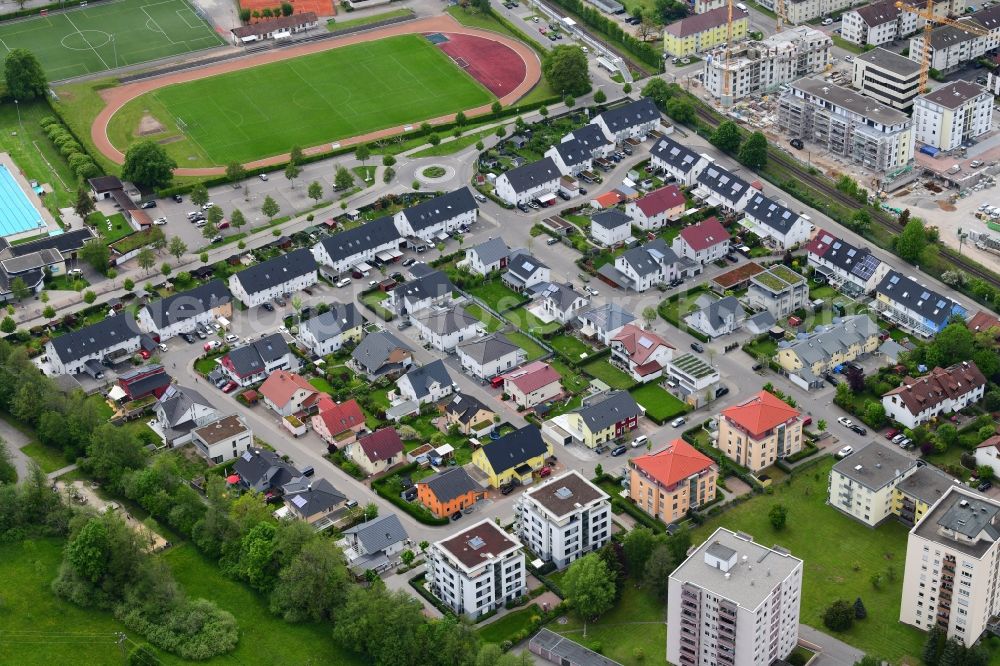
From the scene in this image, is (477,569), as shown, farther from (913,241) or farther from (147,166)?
(147,166)

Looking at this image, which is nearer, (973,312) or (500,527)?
(500,527)

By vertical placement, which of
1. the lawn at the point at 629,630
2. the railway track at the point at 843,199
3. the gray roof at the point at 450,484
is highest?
the gray roof at the point at 450,484

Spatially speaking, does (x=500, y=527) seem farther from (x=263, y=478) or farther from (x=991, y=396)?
(x=991, y=396)

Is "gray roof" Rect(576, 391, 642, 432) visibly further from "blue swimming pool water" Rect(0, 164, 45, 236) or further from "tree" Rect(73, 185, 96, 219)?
"blue swimming pool water" Rect(0, 164, 45, 236)

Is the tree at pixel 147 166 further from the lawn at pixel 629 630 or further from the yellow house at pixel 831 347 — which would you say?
the lawn at pixel 629 630

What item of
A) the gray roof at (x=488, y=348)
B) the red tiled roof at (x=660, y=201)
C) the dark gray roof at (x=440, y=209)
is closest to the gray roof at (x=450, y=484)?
the gray roof at (x=488, y=348)

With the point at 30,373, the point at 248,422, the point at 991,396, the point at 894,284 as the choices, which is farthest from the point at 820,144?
the point at 30,373
